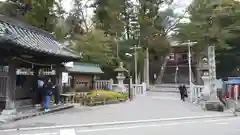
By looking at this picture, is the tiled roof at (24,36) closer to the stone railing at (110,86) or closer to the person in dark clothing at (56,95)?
the person in dark clothing at (56,95)

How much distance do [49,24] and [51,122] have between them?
19.1 metres

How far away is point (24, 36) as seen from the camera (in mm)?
15258

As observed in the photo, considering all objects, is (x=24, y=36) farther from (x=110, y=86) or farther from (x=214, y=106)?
(x=110, y=86)

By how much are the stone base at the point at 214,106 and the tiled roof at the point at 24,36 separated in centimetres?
907

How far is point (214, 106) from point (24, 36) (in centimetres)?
1199

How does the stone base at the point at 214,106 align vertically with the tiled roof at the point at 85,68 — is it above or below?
below

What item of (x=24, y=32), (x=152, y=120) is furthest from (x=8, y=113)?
(x=152, y=120)

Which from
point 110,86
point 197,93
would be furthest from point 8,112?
point 110,86

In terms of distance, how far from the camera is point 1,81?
14555mm

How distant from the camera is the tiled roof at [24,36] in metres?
12.7

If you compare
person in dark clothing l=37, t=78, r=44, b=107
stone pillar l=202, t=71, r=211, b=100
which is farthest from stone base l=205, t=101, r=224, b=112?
person in dark clothing l=37, t=78, r=44, b=107

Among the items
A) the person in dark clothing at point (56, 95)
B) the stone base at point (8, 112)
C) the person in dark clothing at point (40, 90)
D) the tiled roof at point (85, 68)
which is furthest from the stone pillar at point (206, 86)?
the stone base at point (8, 112)

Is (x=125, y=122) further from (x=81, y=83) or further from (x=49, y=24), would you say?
(x=49, y=24)

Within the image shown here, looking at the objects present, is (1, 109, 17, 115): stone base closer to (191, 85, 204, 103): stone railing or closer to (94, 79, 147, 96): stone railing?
(191, 85, 204, 103): stone railing
